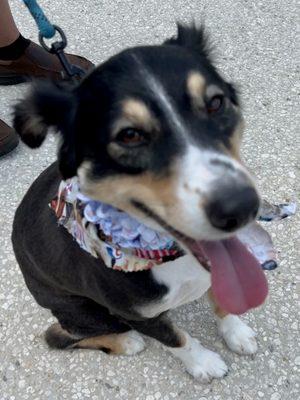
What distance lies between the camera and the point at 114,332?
2486 millimetres

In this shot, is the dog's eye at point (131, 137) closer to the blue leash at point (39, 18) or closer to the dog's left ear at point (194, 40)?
the dog's left ear at point (194, 40)

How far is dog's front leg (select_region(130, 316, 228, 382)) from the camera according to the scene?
229 cm

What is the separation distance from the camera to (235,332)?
8.17ft

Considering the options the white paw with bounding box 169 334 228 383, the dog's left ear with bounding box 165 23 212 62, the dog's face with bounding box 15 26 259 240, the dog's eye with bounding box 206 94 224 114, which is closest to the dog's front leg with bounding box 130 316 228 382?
the white paw with bounding box 169 334 228 383

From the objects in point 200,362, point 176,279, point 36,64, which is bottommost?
point 200,362

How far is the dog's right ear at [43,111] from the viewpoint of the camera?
1.85 m

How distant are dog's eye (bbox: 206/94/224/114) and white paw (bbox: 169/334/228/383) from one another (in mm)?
1052

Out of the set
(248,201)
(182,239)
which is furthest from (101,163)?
(248,201)

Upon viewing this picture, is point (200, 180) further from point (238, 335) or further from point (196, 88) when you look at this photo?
point (238, 335)

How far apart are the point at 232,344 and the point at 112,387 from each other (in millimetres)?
543

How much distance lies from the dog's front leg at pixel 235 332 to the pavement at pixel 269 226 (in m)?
0.05

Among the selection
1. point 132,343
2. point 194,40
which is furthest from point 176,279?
point 194,40

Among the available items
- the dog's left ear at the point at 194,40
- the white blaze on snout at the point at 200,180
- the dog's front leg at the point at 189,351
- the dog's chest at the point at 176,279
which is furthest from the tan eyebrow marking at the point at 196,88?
the dog's front leg at the point at 189,351

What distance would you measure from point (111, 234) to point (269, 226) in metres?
1.14
